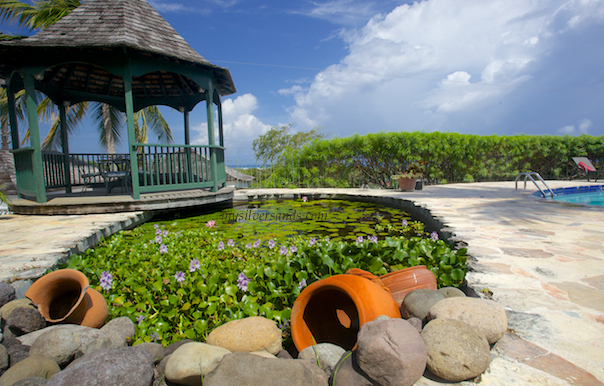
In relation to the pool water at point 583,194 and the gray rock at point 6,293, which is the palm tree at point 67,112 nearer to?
the gray rock at point 6,293

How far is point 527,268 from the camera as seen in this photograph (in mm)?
2174

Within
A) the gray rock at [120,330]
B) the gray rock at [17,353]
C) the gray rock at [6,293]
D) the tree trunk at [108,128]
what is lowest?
the gray rock at [120,330]

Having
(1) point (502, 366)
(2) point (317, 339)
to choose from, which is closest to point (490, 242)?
(1) point (502, 366)

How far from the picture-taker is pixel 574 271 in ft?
6.93

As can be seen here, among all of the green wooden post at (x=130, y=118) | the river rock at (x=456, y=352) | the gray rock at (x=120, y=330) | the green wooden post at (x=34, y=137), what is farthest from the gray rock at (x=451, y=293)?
the green wooden post at (x=34, y=137)

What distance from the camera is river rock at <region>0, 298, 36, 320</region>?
1.69 meters

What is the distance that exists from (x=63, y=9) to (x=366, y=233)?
12.8 m

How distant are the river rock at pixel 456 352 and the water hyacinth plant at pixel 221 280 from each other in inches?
33.0

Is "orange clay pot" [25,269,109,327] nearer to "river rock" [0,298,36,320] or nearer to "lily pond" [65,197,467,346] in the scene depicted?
"river rock" [0,298,36,320]

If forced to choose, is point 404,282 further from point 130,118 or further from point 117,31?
point 117,31

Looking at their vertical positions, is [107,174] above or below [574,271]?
above

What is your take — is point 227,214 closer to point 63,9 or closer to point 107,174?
point 107,174

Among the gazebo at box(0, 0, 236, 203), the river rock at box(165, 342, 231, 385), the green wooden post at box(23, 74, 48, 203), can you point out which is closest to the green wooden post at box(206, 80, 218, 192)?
the gazebo at box(0, 0, 236, 203)

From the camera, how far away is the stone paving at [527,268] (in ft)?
3.93
